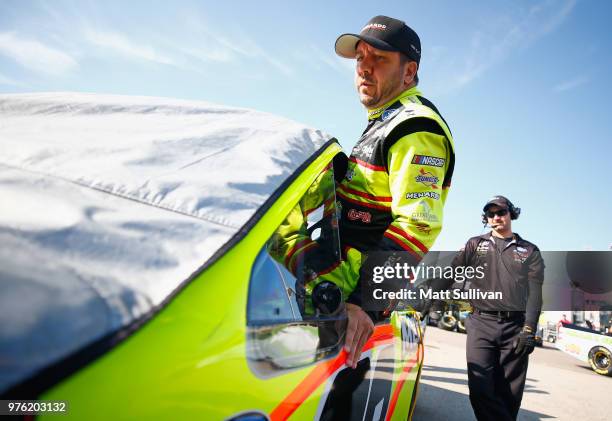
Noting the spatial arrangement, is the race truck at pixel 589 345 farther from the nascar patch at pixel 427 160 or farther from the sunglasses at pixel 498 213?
the nascar patch at pixel 427 160

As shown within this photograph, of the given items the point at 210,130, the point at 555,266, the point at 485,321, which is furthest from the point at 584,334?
the point at 210,130

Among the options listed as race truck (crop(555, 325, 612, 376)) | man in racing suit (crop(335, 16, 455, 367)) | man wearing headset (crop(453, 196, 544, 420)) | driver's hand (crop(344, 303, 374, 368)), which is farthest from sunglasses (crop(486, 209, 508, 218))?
race truck (crop(555, 325, 612, 376))

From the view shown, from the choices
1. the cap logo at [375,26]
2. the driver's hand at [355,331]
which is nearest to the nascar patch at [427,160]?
the driver's hand at [355,331]

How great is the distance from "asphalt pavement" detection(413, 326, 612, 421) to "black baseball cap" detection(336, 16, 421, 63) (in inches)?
143

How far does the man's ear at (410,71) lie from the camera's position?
1.97 metres

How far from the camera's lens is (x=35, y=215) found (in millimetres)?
711

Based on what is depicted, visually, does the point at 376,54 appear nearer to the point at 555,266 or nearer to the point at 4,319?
the point at 4,319

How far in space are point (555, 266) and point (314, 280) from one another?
3.33 metres

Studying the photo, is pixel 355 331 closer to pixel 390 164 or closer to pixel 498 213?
pixel 390 164

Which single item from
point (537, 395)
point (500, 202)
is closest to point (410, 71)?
point (500, 202)

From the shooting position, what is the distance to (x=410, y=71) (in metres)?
2.00

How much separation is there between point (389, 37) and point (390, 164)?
2.49 ft

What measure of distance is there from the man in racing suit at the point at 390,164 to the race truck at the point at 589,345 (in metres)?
9.56

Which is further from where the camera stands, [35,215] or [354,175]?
[354,175]
